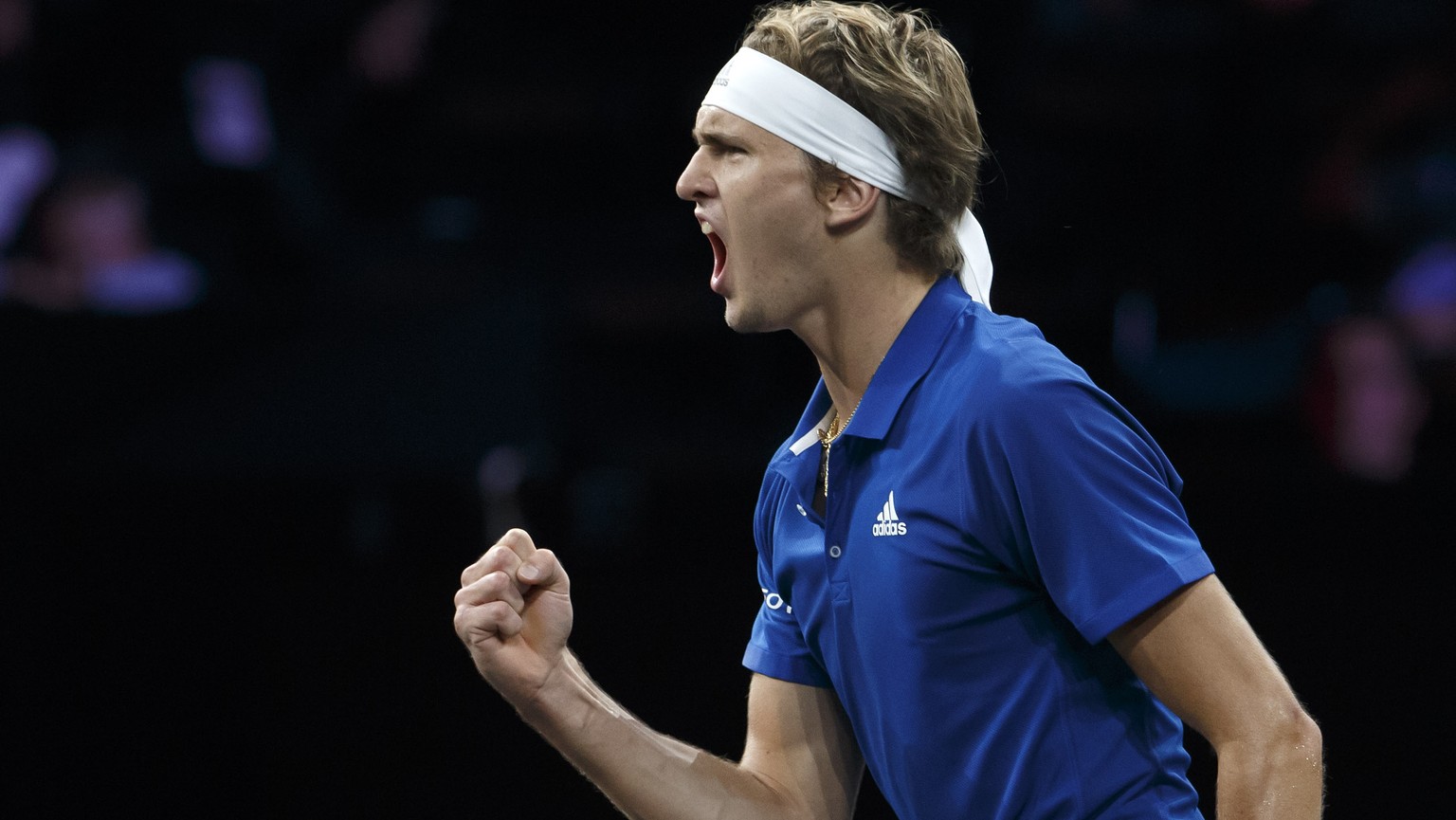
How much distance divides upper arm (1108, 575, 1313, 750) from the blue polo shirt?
4cm

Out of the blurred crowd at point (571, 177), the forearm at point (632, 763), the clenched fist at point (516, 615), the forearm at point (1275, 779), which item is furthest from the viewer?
the blurred crowd at point (571, 177)

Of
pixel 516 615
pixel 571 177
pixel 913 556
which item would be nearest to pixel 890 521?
pixel 913 556

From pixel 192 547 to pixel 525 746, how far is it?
1000 mm

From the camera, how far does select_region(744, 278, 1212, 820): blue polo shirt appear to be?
173 centimetres

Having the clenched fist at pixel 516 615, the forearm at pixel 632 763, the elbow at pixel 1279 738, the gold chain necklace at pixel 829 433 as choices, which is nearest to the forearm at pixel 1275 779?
the elbow at pixel 1279 738

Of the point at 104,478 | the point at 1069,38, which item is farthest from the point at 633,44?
the point at 104,478

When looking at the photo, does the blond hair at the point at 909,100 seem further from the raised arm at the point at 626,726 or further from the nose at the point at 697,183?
the raised arm at the point at 626,726

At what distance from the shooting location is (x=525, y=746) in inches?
151

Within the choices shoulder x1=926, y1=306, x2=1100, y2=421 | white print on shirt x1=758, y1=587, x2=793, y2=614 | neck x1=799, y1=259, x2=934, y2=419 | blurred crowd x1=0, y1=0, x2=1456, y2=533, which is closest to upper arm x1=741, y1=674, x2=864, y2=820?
white print on shirt x1=758, y1=587, x2=793, y2=614

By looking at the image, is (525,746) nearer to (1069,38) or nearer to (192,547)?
(192,547)

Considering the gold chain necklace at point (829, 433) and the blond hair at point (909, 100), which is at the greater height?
the blond hair at point (909, 100)

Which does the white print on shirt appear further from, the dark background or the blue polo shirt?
the dark background

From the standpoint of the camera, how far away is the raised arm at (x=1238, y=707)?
1.67m

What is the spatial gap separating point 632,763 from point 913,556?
1.88ft
